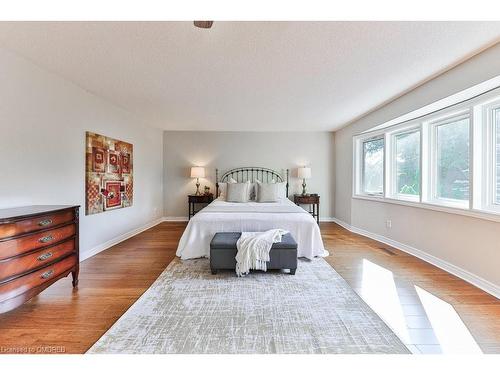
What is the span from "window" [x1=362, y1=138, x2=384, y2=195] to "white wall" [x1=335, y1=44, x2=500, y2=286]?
1.04 ft

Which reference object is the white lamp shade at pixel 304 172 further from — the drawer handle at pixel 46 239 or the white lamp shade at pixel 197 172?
the drawer handle at pixel 46 239

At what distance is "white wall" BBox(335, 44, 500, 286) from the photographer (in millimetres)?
2352

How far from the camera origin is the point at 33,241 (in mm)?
1920

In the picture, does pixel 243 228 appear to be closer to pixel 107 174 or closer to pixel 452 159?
pixel 107 174

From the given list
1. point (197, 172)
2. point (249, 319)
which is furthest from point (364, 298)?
point (197, 172)

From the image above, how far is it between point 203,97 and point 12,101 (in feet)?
6.75

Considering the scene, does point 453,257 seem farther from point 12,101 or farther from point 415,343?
point 12,101

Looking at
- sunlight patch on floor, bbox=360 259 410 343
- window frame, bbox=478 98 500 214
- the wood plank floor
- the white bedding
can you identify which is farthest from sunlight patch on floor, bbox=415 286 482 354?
the white bedding

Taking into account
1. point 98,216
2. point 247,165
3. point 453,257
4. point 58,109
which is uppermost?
point 58,109

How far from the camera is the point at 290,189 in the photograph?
602 centimetres

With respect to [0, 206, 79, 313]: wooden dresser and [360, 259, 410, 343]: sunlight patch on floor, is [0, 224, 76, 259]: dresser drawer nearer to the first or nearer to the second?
[0, 206, 79, 313]: wooden dresser

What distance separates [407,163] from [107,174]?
4779mm

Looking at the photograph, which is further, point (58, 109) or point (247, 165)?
point (247, 165)
